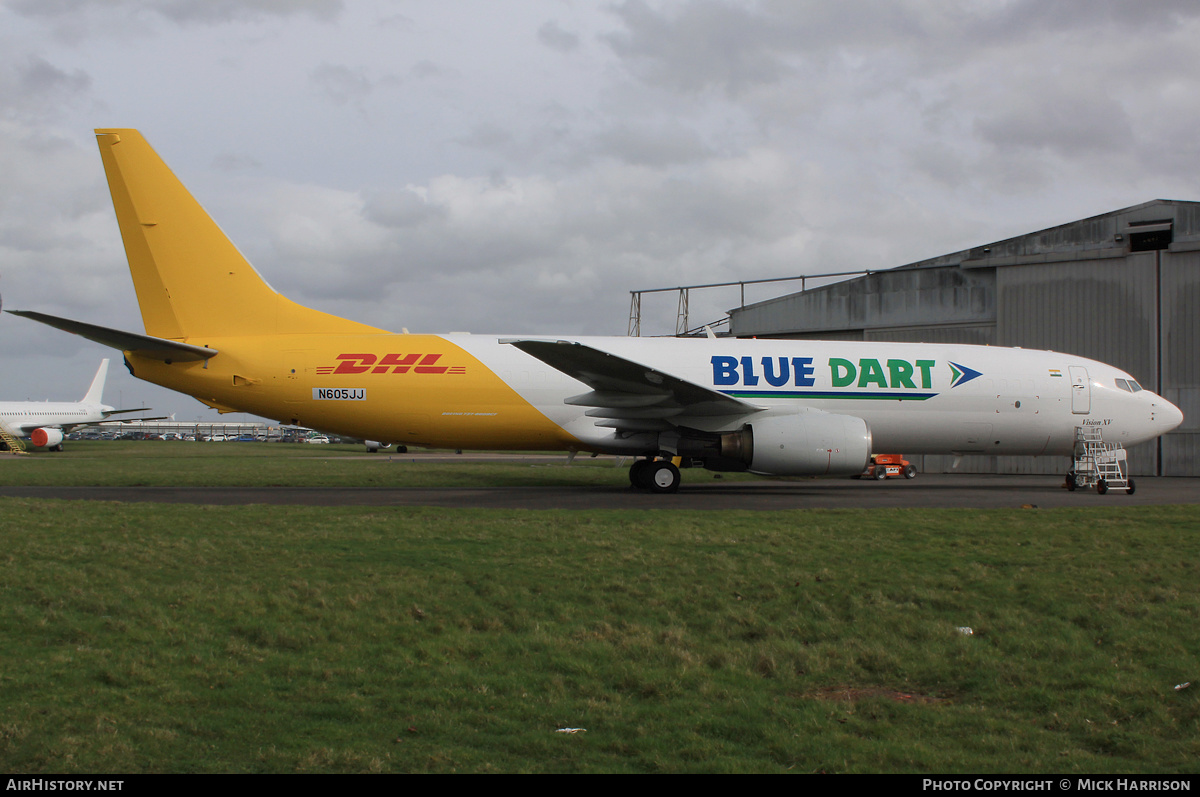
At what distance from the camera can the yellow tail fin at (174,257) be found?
16.1 metres

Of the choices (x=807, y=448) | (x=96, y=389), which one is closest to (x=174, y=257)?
(x=807, y=448)

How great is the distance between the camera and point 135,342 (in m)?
15.2

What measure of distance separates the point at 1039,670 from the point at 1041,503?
11.0m

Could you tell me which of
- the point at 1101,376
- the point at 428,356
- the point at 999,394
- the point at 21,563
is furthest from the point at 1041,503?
the point at 21,563

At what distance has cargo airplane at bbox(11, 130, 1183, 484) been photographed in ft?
51.5

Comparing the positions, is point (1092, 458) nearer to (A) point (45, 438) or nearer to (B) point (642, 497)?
(B) point (642, 497)

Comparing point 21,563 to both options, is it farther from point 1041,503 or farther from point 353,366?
point 1041,503

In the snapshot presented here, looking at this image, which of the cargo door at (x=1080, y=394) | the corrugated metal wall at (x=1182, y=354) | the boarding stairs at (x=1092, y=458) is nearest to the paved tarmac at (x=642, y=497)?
the boarding stairs at (x=1092, y=458)

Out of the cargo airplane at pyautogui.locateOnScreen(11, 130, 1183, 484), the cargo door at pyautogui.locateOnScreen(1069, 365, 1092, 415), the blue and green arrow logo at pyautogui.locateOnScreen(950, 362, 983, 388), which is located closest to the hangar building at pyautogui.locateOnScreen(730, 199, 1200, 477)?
the cargo door at pyautogui.locateOnScreen(1069, 365, 1092, 415)

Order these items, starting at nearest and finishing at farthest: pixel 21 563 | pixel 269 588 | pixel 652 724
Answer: pixel 652 724 → pixel 269 588 → pixel 21 563

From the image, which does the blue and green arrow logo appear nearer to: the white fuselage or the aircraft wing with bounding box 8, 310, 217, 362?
the white fuselage

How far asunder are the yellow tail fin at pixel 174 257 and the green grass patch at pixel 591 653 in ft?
27.7

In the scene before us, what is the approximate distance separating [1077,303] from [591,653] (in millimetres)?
28586

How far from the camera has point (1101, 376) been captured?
18.9 meters
